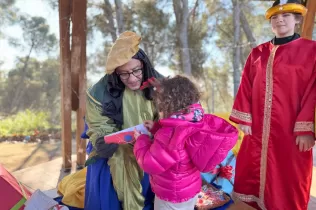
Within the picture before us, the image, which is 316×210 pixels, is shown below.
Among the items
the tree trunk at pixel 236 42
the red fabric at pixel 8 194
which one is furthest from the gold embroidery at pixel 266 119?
the tree trunk at pixel 236 42

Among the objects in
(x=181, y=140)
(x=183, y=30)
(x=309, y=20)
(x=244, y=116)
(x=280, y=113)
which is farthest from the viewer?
(x=183, y=30)

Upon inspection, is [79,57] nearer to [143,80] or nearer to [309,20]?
[143,80]

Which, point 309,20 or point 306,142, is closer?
point 306,142

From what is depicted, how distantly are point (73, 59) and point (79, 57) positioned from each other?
60 mm

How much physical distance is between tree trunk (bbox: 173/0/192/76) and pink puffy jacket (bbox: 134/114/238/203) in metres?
5.15

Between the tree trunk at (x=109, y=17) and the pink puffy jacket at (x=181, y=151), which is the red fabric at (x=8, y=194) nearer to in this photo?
the pink puffy jacket at (x=181, y=151)

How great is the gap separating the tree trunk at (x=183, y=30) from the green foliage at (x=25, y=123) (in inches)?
132

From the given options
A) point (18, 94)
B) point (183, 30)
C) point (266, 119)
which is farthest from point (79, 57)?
point (18, 94)

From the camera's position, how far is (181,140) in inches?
56.2

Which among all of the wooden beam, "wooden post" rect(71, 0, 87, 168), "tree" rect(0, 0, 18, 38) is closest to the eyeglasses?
"wooden post" rect(71, 0, 87, 168)

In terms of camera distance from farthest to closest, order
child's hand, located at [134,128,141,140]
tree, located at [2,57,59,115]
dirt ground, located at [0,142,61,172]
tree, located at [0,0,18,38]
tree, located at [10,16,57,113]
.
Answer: tree, located at [2,57,59,115], tree, located at [10,16,57,113], tree, located at [0,0,18,38], dirt ground, located at [0,142,61,172], child's hand, located at [134,128,141,140]

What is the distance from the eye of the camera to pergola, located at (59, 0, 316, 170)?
9.38 ft

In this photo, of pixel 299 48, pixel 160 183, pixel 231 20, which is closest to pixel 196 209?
pixel 160 183

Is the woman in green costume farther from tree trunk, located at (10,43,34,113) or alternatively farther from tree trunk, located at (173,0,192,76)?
tree trunk, located at (10,43,34,113)
